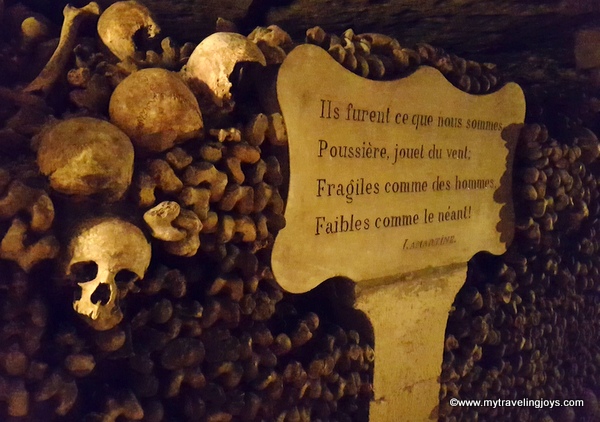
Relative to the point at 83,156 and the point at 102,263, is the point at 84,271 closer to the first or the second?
the point at 102,263

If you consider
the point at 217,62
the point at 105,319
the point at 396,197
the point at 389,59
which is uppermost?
the point at 217,62

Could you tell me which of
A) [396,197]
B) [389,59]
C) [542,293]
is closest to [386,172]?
[396,197]

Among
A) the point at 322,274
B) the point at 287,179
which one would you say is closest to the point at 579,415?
the point at 322,274

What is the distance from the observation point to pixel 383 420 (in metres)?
1.91

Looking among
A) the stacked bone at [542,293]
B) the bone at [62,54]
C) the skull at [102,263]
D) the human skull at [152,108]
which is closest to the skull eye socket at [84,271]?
the skull at [102,263]

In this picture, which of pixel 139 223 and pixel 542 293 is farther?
pixel 542 293

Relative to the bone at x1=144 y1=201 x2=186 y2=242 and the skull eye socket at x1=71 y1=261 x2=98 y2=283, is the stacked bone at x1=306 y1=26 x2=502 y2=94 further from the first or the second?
the skull eye socket at x1=71 y1=261 x2=98 y2=283

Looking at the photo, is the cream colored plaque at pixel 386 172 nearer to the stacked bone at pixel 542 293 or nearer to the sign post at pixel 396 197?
the sign post at pixel 396 197

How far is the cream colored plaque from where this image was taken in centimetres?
157

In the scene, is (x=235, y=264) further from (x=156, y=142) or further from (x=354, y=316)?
(x=354, y=316)

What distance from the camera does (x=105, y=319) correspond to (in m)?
1.17

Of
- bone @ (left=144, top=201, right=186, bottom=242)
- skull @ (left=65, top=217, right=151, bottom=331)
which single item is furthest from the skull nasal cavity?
bone @ (left=144, top=201, right=186, bottom=242)

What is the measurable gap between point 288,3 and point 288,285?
3.28 feet

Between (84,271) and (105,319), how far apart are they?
12 centimetres
